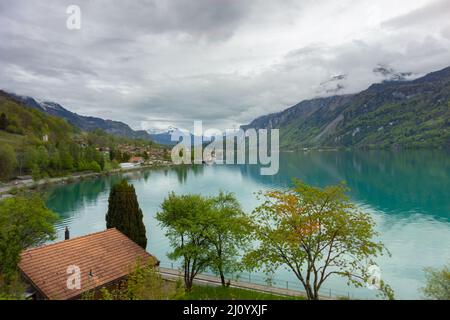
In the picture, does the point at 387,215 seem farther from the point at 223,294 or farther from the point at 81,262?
the point at 81,262

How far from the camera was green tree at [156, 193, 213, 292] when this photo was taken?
96.3 ft

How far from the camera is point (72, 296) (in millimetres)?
23438

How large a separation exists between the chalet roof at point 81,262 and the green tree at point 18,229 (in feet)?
4.16

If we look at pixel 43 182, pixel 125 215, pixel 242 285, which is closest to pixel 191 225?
pixel 242 285

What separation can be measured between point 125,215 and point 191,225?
14525mm

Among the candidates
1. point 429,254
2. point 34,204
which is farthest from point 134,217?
point 429,254

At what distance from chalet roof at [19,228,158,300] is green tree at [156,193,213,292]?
368cm

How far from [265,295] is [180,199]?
11849 millimetres

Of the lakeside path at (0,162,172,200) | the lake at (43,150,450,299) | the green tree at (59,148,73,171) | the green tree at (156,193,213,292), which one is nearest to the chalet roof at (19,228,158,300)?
the green tree at (156,193,213,292)

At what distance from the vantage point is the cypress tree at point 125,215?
39969 millimetres

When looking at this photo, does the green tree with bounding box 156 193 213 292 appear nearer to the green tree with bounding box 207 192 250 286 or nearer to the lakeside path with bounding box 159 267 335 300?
the green tree with bounding box 207 192 250 286

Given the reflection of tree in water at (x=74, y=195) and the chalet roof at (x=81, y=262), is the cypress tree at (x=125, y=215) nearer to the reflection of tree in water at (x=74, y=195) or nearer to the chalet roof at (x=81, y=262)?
the chalet roof at (x=81, y=262)

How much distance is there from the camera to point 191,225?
29.1m
